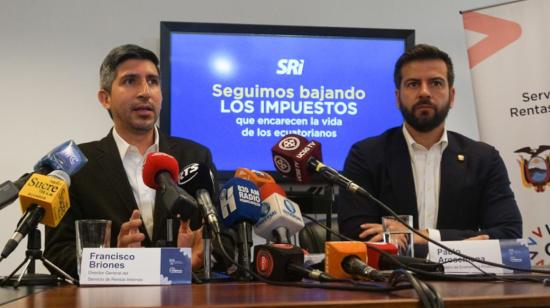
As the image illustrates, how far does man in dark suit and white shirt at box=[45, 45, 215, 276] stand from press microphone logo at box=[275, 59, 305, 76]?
4.68ft

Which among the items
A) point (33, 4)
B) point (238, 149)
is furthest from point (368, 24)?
point (33, 4)

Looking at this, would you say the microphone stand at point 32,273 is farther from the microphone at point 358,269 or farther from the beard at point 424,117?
the beard at point 424,117

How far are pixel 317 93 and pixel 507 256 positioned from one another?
241 centimetres

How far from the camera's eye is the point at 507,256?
1418 millimetres

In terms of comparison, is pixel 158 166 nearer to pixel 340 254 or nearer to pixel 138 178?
pixel 340 254

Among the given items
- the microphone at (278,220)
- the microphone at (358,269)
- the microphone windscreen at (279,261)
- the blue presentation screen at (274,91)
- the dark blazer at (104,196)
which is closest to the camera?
the microphone at (358,269)

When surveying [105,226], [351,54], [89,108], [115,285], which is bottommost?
[115,285]

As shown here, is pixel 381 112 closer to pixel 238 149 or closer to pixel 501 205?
pixel 238 149

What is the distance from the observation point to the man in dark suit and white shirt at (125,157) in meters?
2.03

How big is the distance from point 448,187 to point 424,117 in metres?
0.30

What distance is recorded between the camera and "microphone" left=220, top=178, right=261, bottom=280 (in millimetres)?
1357

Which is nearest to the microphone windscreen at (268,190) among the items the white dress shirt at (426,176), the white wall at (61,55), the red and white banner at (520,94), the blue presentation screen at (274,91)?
the white dress shirt at (426,176)

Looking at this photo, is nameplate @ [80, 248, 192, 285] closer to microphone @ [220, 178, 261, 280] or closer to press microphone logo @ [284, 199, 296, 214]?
microphone @ [220, 178, 261, 280]

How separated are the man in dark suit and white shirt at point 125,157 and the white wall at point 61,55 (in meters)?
1.38
